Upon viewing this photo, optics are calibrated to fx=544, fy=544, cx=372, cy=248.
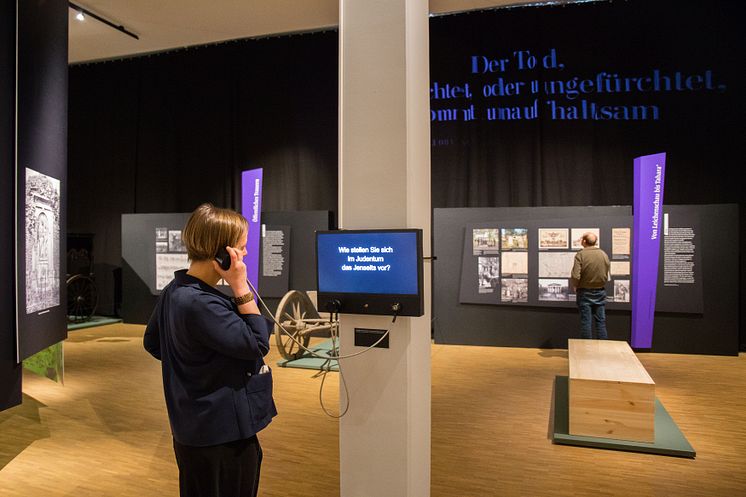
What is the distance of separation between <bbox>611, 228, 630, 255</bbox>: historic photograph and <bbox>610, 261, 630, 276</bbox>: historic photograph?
14 centimetres

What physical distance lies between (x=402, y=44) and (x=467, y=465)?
274 cm

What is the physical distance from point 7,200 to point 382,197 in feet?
8.99

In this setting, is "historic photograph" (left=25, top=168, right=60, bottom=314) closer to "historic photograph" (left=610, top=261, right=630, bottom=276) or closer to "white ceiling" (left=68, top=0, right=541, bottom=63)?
"white ceiling" (left=68, top=0, right=541, bottom=63)

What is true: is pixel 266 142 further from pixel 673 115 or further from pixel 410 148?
pixel 410 148

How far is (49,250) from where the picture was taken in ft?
13.9

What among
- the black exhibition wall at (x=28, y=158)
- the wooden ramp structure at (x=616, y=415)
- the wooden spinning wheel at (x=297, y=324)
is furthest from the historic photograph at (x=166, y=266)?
the wooden ramp structure at (x=616, y=415)

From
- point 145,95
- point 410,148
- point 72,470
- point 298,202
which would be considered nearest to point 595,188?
point 298,202

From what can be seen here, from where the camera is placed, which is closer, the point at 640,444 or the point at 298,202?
the point at 640,444

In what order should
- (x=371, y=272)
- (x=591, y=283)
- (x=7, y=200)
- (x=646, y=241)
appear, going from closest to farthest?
(x=371, y=272), (x=7, y=200), (x=591, y=283), (x=646, y=241)

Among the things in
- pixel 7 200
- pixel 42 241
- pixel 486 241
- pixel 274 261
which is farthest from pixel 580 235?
pixel 7 200

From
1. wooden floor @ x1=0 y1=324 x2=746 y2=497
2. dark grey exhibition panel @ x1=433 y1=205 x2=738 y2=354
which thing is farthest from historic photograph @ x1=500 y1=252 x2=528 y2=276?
wooden floor @ x1=0 y1=324 x2=746 y2=497

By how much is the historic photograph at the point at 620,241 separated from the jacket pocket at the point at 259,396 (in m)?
6.83

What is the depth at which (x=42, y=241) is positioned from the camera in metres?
4.07

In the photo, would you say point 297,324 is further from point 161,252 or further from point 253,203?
point 161,252
